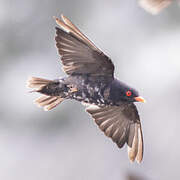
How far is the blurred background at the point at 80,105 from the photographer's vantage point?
19.0 ft

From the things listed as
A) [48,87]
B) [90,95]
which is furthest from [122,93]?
[48,87]

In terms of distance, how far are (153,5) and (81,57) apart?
1027mm

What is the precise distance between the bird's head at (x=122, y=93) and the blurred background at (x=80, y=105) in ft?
8.98

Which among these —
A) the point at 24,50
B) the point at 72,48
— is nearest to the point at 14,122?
the point at 24,50

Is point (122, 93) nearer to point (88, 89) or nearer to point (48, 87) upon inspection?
point (88, 89)

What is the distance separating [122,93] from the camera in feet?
9.12

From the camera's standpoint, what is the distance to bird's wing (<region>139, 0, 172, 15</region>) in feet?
5.98

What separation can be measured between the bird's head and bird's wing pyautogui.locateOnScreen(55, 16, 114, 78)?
0.08m

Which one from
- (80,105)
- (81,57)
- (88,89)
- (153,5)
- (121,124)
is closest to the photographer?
(153,5)

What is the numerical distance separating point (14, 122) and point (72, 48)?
411cm

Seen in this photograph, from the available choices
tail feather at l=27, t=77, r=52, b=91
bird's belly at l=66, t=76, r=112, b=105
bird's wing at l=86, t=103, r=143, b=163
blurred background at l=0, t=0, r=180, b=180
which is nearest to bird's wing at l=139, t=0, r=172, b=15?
bird's belly at l=66, t=76, r=112, b=105

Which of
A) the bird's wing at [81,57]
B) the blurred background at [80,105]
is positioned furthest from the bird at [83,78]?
the blurred background at [80,105]

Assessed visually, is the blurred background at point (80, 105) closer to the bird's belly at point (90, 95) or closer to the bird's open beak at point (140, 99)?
the bird's open beak at point (140, 99)

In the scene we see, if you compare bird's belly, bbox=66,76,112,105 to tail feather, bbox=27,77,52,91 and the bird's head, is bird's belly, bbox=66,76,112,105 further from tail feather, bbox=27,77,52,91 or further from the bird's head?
tail feather, bbox=27,77,52,91
